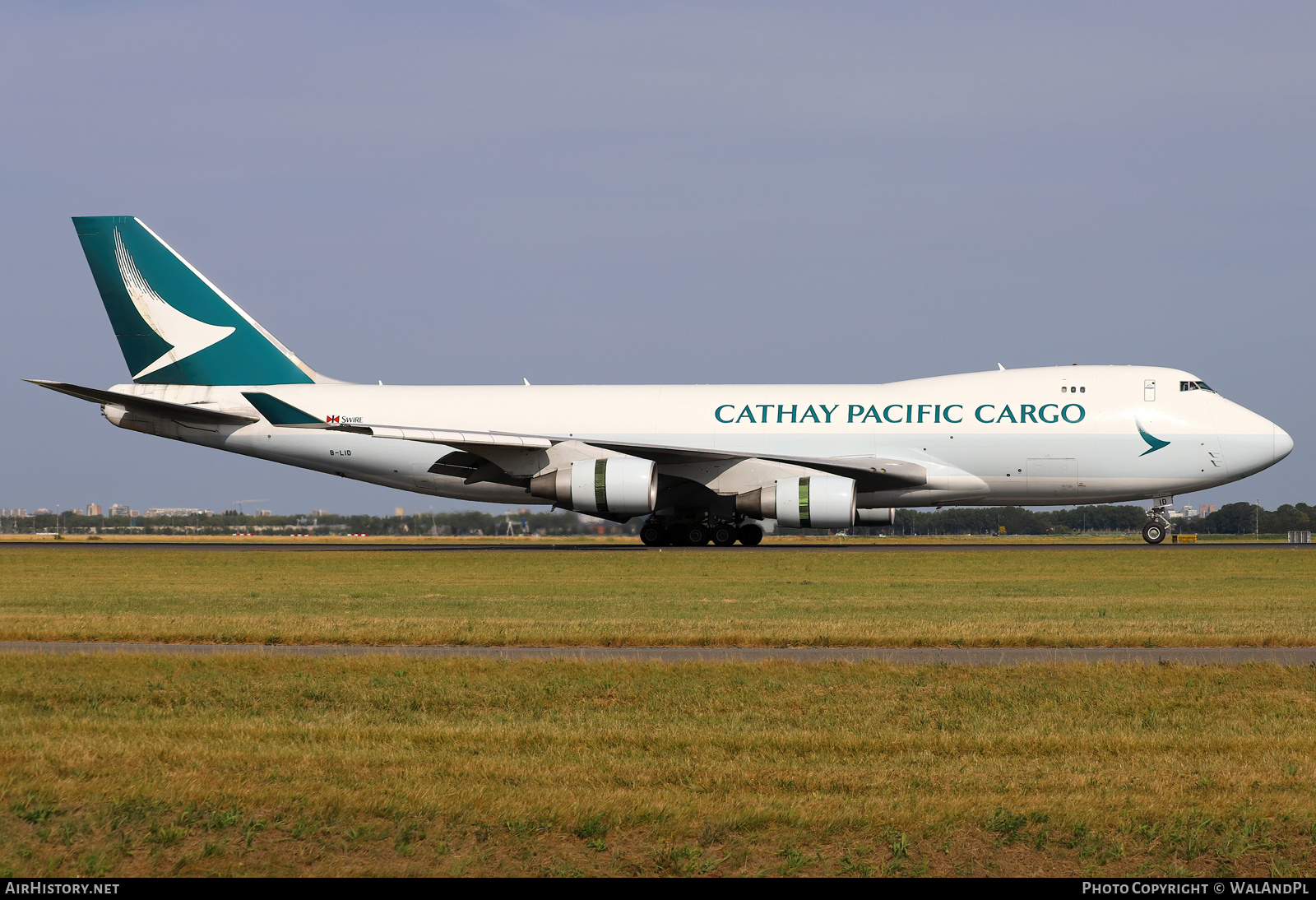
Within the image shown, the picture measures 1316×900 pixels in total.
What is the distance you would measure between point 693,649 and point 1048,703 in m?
4.55

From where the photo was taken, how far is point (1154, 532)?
117 feet

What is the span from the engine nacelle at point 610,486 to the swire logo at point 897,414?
3389 mm

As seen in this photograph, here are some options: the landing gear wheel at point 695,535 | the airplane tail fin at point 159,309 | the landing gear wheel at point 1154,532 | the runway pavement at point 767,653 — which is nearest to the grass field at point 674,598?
the runway pavement at point 767,653

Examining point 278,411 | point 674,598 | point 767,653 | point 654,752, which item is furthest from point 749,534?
point 654,752

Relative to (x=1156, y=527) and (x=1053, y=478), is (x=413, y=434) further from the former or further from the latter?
(x=1156, y=527)

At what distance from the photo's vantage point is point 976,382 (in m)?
34.6

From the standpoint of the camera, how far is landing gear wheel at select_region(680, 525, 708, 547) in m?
35.4

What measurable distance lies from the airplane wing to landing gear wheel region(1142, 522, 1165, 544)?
7569mm

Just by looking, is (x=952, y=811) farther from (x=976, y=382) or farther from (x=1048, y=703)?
(x=976, y=382)

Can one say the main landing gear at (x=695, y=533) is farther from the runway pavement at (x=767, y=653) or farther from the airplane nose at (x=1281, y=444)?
the runway pavement at (x=767, y=653)

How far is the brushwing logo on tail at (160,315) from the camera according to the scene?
3725 cm

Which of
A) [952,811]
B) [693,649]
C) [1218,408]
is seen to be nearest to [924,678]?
[693,649]

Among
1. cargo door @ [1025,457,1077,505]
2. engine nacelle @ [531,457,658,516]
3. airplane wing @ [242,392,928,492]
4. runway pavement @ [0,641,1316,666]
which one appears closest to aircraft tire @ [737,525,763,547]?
airplane wing @ [242,392,928,492]
